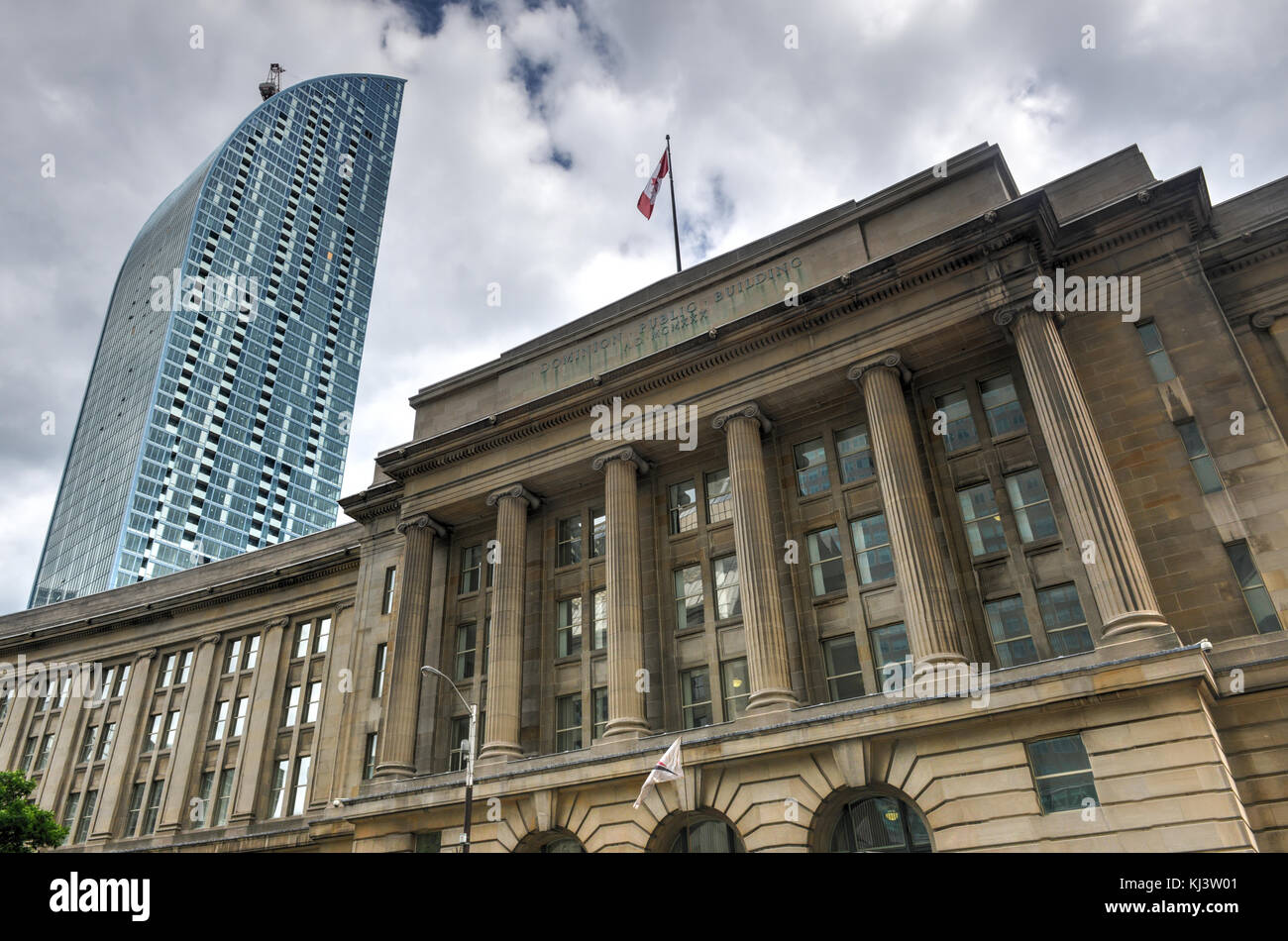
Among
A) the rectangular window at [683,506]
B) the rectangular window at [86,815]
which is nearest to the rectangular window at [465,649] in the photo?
the rectangular window at [683,506]

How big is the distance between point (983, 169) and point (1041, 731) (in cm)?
1894

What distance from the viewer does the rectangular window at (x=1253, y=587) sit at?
21.2 meters

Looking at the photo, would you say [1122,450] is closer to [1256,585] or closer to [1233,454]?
[1233,454]

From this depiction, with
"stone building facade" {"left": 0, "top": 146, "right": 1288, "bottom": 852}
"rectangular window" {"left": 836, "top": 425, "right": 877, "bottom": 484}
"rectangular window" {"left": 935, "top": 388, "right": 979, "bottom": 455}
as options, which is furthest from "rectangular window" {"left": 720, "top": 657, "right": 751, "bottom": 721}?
"rectangular window" {"left": 935, "top": 388, "right": 979, "bottom": 455}

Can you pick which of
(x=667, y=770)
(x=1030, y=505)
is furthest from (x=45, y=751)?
(x=1030, y=505)

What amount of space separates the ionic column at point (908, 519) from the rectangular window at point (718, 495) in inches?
220

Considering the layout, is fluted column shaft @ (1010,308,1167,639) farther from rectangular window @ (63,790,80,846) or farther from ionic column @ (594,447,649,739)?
rectangular window @ (63,790,80,846)

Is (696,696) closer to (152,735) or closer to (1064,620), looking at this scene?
(1064,620)

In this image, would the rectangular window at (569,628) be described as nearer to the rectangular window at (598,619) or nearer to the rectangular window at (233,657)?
the rectangular window at (598,619)

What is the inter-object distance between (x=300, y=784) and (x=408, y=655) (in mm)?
12746

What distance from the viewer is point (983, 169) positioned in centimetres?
2947
